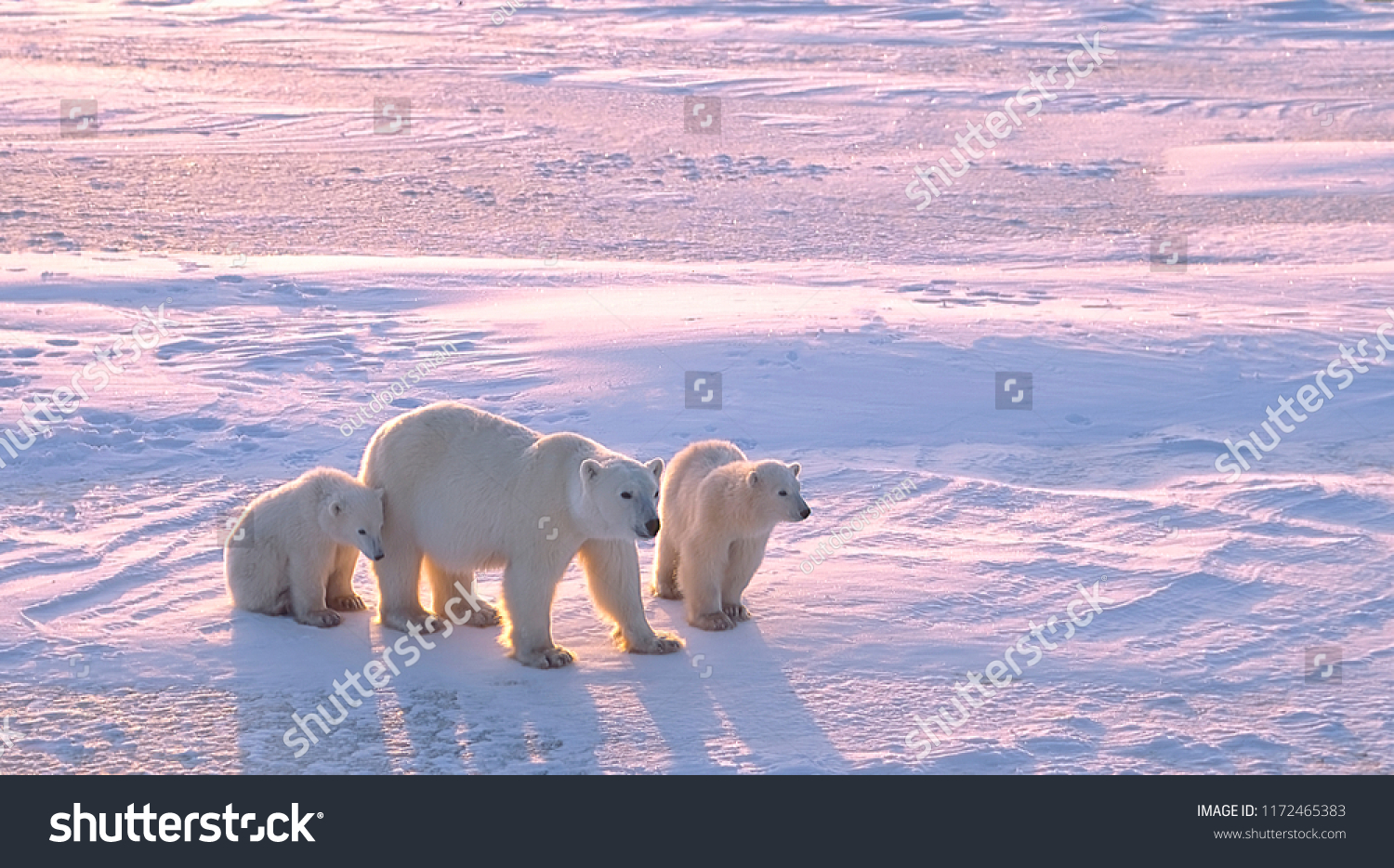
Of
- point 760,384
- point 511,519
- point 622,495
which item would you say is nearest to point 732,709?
point 622,495

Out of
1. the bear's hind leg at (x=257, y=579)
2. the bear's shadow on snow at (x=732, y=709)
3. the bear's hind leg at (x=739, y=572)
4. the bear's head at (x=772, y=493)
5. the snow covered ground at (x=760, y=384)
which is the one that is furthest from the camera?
the bear's hind leg at (x=739, y=572)

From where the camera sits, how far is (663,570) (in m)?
5.80

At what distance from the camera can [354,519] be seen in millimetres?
5066

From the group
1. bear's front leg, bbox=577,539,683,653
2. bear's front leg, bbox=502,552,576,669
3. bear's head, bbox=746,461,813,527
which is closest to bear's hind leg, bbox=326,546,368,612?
bear's front leg, bbox=502,552,576,669

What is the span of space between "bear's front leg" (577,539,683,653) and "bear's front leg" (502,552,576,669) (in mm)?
110

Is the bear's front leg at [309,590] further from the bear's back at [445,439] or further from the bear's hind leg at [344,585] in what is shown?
the bear's back at [445,439]

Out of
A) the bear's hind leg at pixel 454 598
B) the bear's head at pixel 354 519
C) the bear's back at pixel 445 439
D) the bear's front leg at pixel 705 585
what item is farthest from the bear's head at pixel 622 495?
the bear's hind leg at pixel 454 598

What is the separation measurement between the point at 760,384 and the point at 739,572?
113 inches

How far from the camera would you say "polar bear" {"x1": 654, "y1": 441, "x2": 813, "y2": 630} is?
521 centimetres

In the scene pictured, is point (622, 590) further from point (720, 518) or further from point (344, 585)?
point (344, 585)

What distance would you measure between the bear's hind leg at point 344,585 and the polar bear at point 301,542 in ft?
0.20

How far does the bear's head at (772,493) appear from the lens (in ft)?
17.0

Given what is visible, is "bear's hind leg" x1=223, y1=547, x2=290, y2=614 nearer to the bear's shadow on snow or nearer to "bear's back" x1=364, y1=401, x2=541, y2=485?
"bear's back" x1=364, y1=401, x2=541, y2=485

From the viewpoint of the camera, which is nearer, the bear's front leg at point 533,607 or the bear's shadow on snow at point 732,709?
the bear's shadow on snow at point 732,709
